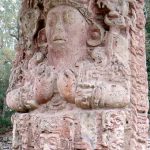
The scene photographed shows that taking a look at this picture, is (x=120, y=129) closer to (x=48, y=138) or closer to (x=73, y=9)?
(x=48, y=138)

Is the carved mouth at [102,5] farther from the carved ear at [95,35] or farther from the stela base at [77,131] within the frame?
the stela base at [77,131]

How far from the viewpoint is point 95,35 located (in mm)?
3059

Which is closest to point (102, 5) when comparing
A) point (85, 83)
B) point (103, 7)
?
point (103, 7)

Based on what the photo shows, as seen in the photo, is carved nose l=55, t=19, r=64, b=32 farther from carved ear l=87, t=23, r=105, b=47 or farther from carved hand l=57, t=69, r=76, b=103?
carved hand l=57, t=69, r=76, b=103

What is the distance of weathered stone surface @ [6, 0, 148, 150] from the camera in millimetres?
2787

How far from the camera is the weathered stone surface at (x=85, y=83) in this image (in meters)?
2.79

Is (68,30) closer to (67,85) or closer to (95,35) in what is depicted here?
(95,35)

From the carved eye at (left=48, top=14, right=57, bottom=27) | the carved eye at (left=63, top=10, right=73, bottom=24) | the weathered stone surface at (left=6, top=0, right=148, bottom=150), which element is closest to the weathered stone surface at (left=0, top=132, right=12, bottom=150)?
the weathered stone surface at (left=6, top=0, right=148, bottom=150)

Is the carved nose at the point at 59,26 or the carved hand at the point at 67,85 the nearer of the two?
the carved hand at the point at 67,85

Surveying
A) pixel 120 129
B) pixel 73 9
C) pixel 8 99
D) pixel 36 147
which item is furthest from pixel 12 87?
pixel 120 129

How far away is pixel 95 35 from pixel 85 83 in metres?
0.47

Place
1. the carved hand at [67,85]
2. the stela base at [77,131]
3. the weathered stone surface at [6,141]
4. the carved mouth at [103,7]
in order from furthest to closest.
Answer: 1. the weathered stone surface at [6,141]
2. the carved mouth at [103,7]
3. the carved hand at [67,85]
4. the stela base at [77,131]

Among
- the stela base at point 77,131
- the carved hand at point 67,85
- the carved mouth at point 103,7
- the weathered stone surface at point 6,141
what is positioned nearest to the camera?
the stela base at point 77,131

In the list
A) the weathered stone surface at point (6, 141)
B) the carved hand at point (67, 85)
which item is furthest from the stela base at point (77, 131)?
the weathered stone surface at point (6, 141)
